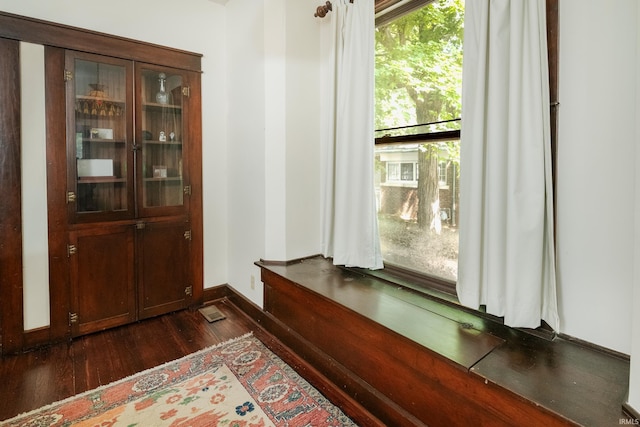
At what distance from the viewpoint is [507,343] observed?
4.41 ft

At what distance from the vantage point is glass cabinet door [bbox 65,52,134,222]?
228 centimetres

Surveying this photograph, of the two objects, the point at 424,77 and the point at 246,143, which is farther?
the point at 246,143

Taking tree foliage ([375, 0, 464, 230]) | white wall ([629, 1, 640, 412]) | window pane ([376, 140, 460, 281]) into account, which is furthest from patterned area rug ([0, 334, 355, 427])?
tree foliage ([375, 0, 464, 230])

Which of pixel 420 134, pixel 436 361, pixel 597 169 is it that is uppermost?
pixel 420 134

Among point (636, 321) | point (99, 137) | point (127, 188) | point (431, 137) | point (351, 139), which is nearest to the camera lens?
point (636, 321)

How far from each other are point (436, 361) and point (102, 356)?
2.07m

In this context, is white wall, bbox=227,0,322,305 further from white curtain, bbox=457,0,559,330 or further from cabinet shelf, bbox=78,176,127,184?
white curtain, bbox=457,0,559,330

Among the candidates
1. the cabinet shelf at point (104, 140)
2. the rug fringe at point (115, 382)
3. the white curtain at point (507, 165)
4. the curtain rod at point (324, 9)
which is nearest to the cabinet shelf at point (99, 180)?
the cabinet shelf at point (104, 140)

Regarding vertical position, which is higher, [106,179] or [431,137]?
[431,137]

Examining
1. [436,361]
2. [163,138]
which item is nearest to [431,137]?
[436,361]

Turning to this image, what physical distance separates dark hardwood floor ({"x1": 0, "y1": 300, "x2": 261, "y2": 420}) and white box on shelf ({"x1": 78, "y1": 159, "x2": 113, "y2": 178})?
1165 millimetres

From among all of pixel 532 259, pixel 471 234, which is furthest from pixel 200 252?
pixel 532 259

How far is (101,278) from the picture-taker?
2.44m

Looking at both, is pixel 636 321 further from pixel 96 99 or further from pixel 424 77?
pixel 96 99
